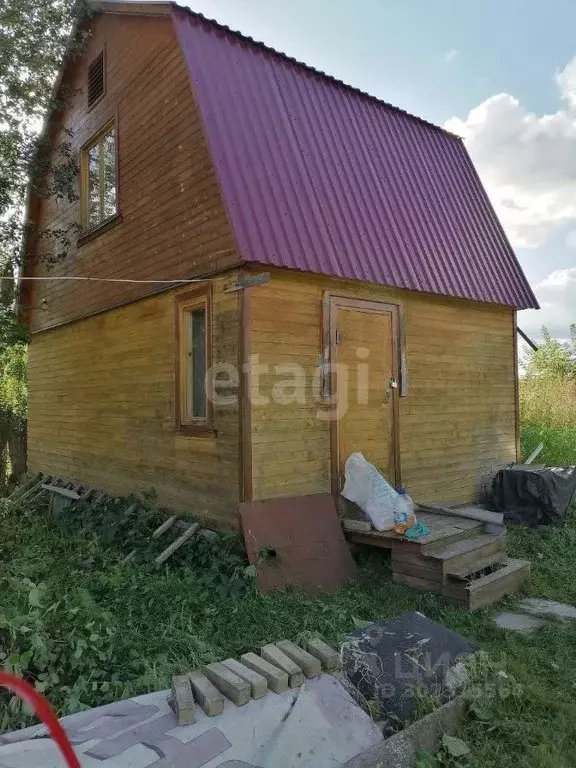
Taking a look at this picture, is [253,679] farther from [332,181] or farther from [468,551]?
[332,181]

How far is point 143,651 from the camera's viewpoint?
13.8 feet

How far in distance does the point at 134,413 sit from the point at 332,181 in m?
3.98

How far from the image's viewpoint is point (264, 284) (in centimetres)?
598

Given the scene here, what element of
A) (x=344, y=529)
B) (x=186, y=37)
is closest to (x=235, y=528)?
(x=344, y=529)

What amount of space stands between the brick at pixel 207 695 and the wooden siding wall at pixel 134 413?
2837 millimetres

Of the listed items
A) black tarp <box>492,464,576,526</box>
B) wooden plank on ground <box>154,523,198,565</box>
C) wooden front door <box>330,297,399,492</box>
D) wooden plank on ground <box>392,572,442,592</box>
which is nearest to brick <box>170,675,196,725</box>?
wooden plank on ground <box>392,572,442,592</box>

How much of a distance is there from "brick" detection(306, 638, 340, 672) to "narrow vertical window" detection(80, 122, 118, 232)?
685 centimetres

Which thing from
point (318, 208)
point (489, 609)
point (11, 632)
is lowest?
point (489, 609)

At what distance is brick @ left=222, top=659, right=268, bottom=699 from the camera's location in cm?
309

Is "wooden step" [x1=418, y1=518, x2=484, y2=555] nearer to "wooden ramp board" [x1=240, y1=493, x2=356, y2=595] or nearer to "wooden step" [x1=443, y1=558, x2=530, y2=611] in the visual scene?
"wooden step" [x1=443, y1=558, x2=530, y2=611]

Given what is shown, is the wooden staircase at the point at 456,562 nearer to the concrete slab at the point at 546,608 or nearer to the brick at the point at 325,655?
the concrete slab at the point at 546,608

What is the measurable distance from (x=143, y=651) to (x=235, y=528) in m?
1.88

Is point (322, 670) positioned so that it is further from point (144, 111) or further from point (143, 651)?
point (144, 111)

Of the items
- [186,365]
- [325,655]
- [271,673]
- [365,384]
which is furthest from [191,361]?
[271,673]
